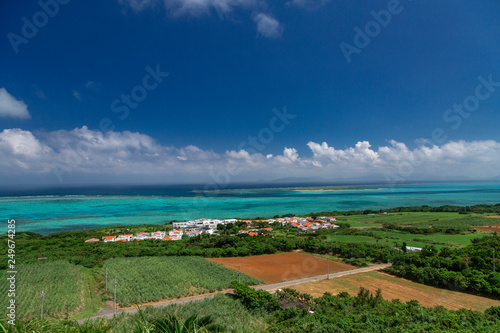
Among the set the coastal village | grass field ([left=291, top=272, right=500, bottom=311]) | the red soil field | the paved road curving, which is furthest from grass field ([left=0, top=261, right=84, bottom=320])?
grass field ([left=291, top=272, right=500, bottom=311])

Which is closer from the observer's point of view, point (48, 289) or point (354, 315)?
point (354, 315)

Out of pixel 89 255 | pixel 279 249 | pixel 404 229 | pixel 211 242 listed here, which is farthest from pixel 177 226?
pixel 404 229

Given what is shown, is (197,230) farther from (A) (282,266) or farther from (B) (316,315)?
(B) (316,315)

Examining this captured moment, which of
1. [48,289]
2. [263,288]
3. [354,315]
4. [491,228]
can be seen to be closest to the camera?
[354,315]

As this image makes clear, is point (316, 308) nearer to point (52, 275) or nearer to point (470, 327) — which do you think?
point (470, 327)

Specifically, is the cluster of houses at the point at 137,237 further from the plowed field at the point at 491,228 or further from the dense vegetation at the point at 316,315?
the plowed field at the point at 491,228

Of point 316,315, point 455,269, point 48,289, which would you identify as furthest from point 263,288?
point 455,269
